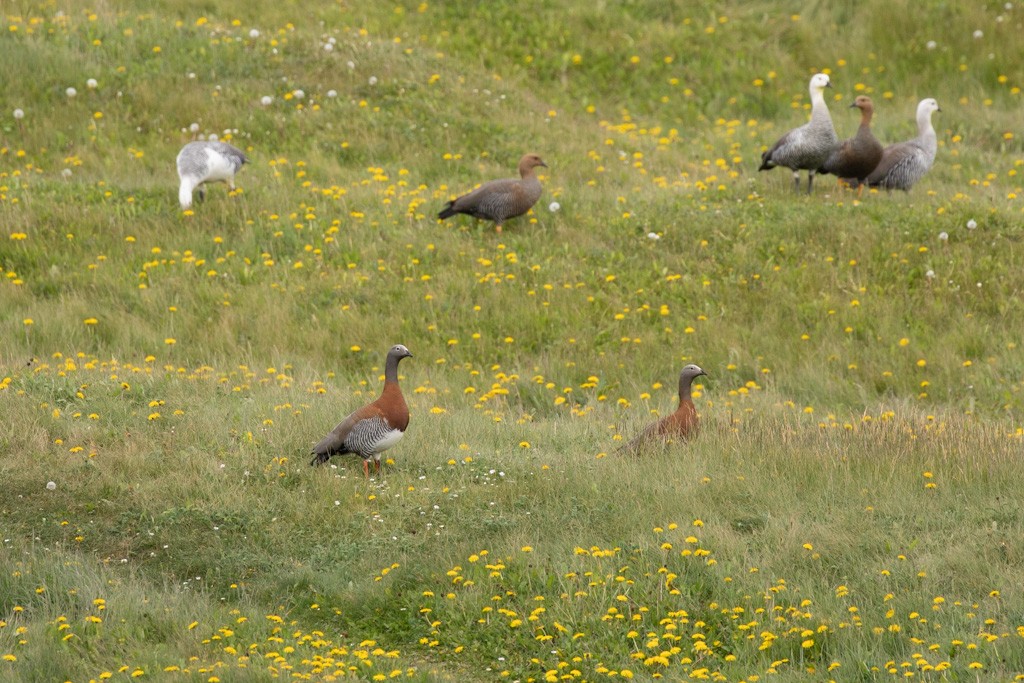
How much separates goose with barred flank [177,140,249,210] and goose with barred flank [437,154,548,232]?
8.96 feet

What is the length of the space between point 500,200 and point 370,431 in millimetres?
6475

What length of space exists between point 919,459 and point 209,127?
486 inches

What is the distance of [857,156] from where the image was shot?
16.4 m

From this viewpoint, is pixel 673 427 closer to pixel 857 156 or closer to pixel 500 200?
pixel 500 200

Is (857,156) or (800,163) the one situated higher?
(857,156)

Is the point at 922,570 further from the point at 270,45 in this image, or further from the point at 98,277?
the point at 270,45

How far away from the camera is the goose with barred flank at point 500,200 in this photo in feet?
51.5

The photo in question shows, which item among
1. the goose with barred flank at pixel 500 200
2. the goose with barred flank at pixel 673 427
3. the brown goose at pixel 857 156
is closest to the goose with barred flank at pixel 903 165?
the brown goose at pixel 857 156

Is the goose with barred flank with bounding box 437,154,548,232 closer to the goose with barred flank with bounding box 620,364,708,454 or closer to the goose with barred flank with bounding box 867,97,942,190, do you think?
the goose with barred flank with bounding box 867,97,942,190

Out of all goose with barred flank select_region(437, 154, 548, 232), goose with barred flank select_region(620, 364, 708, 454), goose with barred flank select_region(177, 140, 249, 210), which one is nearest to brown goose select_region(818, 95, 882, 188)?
goose with barred flank select_region(437, 154, 548, 232)

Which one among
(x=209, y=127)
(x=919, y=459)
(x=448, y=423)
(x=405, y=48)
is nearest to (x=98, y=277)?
(x=209, y=127)

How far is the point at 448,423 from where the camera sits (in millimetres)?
11141

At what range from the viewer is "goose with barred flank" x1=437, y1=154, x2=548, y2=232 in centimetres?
1569

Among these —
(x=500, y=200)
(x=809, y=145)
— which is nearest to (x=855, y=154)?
(x=809, y=145)
